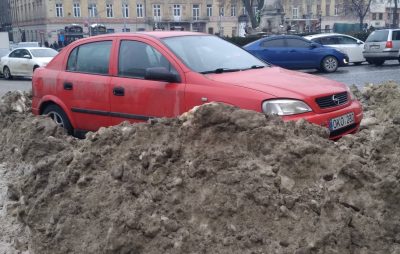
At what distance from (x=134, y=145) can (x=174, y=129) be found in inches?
13.8

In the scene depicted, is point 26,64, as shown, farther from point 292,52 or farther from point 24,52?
point 292,52

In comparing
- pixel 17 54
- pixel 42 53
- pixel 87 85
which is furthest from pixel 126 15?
pixel 87 85

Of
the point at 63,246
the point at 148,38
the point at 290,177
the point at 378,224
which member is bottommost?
the point at 63,246

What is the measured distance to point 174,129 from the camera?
4199 millimetres

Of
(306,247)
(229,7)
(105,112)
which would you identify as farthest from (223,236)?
(229,7)

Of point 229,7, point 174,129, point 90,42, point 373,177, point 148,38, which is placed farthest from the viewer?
point 229,7

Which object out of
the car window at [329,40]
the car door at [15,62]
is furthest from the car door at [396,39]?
the car door at [15,62]

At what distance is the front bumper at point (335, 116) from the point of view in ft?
16.9

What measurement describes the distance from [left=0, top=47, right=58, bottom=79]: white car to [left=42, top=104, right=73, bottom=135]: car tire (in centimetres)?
1349

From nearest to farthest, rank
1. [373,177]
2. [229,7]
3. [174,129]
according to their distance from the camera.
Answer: [373,177]
[174,129]
[229,7]

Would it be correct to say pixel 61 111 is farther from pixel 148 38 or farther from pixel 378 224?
pixel 378 224

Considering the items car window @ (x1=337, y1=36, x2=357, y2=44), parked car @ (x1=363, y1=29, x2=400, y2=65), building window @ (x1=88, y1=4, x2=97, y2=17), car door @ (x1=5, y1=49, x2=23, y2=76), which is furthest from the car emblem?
building window @ (x1=88, y1=4, x2=97, y2=17)

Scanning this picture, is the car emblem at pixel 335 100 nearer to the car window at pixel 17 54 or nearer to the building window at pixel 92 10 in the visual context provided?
the car window at pixel 17 54

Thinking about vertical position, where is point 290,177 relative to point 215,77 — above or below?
below
